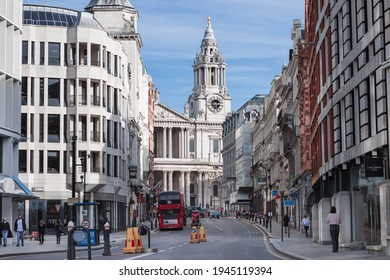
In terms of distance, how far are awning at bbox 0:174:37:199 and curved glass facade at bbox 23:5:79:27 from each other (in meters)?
31.0

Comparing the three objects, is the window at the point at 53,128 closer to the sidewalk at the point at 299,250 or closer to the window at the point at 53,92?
the window at the point at 53,92

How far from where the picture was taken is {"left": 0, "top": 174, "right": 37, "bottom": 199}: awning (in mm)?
51812

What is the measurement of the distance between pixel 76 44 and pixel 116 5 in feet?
103

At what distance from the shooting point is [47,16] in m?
85.4

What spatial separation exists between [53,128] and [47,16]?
1062 cm

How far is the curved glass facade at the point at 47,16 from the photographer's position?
3305 inches

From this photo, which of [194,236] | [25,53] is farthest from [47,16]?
[194,236]

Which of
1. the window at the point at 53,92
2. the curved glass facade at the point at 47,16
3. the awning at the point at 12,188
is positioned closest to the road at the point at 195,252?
the awning at the point at 12,188

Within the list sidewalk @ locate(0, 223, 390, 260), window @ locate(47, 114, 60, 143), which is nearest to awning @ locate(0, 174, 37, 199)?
sidewalk @ locate(0, 223, 390, 260)

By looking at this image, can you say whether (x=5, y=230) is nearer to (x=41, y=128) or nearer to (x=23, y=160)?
(x=23, y=160)

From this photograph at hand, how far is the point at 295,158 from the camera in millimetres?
93500

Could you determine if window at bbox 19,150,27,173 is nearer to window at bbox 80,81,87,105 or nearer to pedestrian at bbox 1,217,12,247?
window at bbox 80,81,87,105

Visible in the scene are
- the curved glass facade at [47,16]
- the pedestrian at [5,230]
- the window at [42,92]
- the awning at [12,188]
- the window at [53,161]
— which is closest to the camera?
the pedestrian at [5,230]

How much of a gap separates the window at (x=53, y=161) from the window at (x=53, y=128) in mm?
1236
